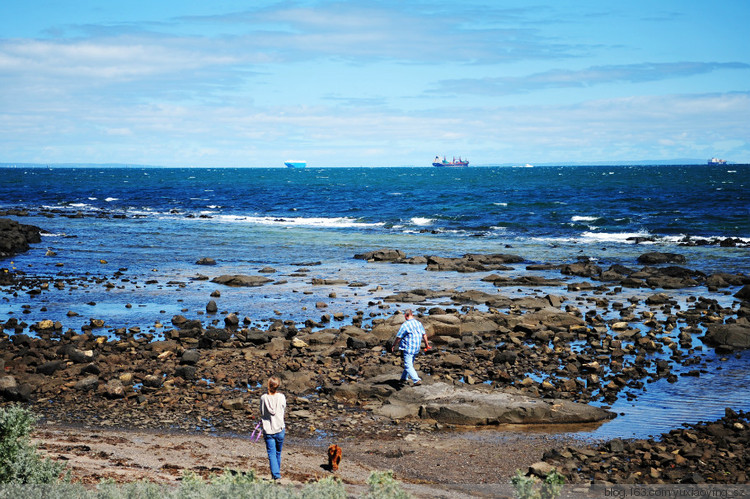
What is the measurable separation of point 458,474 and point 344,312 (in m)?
14.5

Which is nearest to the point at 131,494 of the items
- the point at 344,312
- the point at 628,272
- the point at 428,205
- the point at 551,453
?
A: the point at 551,453

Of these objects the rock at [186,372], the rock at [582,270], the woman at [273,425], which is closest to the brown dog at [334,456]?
the woman at [273,425]

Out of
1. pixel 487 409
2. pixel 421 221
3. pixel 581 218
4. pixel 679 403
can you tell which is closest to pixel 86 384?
pixel 487 409

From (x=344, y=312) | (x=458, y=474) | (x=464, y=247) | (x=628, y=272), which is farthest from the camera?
(x=464, y=247)

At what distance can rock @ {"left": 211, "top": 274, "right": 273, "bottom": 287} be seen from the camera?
3331 cm

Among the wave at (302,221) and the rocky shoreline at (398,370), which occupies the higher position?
the wave at (302,221)

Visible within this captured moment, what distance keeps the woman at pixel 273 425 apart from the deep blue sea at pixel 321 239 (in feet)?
30.3

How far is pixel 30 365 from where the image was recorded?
730 inches

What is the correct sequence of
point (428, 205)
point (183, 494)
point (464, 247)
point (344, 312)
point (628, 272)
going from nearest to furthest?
point (183, 494)
point (344, 312)
point (628, 272)
point (464, 247)
point (428, 205)

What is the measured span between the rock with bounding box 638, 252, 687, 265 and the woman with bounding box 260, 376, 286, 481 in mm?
33532

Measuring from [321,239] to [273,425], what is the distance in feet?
146

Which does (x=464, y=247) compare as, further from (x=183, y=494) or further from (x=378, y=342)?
(x=183, y=494)

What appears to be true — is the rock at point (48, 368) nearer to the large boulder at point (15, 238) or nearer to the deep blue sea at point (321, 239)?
the deep blue sea at point (321, 239)

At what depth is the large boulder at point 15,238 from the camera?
43.0 meters
